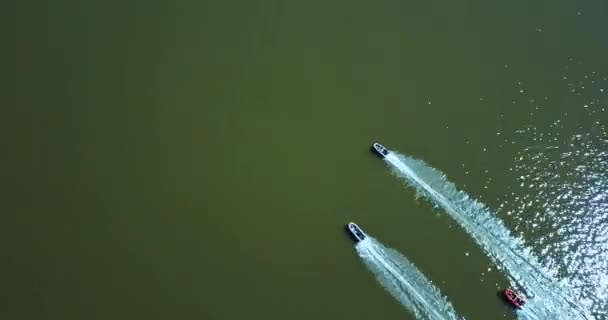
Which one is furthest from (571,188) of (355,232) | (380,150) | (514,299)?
(355,232)

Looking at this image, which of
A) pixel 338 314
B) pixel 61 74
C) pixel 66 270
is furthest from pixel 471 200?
pixel 61 74

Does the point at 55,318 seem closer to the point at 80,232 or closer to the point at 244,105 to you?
the point at 80,232

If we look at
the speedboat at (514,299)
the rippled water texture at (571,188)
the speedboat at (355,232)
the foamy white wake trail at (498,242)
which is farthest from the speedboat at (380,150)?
the speedboat at (514,299)

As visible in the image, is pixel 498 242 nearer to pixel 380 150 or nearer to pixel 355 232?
pixel 355 232

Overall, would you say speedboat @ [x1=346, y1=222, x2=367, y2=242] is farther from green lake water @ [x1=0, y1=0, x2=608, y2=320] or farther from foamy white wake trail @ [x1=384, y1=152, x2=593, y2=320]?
foamy white wake trail @ [x1=384, y1=152, x2=593, y2=320]

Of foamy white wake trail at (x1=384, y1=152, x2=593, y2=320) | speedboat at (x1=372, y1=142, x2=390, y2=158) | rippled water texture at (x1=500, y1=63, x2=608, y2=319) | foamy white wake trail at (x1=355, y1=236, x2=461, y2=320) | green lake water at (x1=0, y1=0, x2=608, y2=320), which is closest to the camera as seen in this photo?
foamy white wake trail at (x1=355, y1=236, x2=461, y2=320)

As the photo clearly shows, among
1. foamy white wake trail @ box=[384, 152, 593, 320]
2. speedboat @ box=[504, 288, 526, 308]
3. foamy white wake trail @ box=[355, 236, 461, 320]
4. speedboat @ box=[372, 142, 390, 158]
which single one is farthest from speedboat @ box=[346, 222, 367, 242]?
speedboat @ box=[504, 288, 526, 308]
